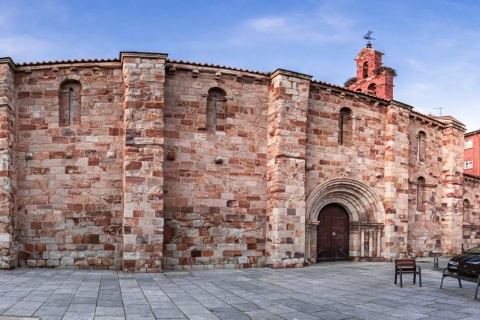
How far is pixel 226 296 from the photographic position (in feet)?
29.6

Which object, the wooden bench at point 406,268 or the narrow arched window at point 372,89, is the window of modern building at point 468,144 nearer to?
the narrow arched window at point 372,89

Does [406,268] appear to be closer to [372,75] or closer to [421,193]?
[421,193]

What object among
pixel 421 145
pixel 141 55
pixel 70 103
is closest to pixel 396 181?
pixel 421 145

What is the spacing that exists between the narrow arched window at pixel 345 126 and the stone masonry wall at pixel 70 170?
8.50 m

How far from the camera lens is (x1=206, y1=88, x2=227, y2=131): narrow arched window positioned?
14.1m

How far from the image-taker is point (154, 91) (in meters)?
12.8

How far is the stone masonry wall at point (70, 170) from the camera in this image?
12.7m

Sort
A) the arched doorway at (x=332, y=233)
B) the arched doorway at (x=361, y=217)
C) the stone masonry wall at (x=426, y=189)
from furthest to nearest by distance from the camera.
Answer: the stone masonry wall at (x=426, y=189) < the arched doorway at (x=361, y=217) < the arched doorway at (x=332, y=233)

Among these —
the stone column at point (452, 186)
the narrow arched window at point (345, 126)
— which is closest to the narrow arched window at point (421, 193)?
the stone column at point (452, 186)

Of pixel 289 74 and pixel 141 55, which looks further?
pixel 289 74

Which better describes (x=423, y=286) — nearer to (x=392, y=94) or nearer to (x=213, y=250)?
(x=213, y=250)

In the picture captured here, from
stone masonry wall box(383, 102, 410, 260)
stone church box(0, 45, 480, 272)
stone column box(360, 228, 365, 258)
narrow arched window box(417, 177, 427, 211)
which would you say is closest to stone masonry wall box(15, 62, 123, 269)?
stone church box(0, 45, 480, 272)

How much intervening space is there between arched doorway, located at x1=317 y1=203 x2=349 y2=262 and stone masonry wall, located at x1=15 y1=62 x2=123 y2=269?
7730mm

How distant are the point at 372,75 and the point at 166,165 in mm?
15016
